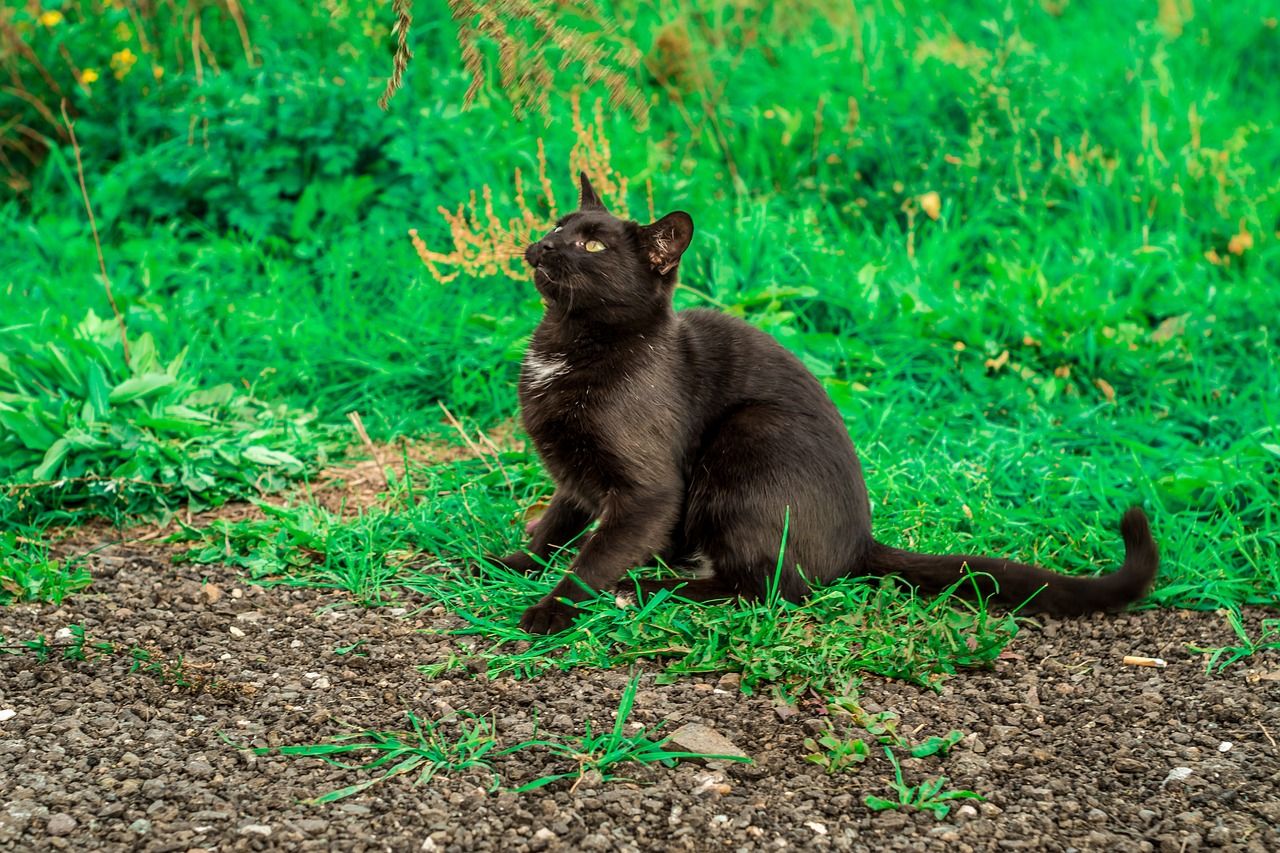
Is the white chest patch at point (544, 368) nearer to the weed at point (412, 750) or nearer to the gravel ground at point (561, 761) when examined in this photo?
the gravel ground at point (561, 761)

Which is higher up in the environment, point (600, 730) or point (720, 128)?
point (720, 128)

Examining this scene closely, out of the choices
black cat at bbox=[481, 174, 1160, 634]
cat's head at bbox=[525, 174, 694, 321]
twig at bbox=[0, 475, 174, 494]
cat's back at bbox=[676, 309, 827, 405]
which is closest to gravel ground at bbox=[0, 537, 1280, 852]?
black cat at bbox=[481, 174, 1160, 634]

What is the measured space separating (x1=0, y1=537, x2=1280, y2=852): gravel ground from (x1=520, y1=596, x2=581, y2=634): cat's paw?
168 millimetres

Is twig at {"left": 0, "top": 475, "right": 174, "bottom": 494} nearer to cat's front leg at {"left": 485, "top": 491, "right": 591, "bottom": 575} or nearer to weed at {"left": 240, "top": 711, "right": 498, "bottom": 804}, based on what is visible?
cat's front leg at {"left": 485, "top": 491, "right": 591, "bottom": 575}

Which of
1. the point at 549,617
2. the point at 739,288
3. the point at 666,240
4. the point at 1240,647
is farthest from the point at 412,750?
the point at 739,288

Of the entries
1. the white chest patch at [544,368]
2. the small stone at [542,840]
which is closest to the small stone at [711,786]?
the small stone at [542,840]

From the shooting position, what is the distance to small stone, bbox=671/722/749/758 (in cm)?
265

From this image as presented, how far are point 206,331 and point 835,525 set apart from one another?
9.70ft

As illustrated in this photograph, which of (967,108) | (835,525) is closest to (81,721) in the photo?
(835,525)

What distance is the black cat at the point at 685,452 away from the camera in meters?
3.25

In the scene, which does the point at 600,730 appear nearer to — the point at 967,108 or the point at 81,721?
the point at 81,721

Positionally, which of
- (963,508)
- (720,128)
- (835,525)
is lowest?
(963,508)

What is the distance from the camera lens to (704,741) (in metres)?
2.68

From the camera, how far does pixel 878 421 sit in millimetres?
4488
